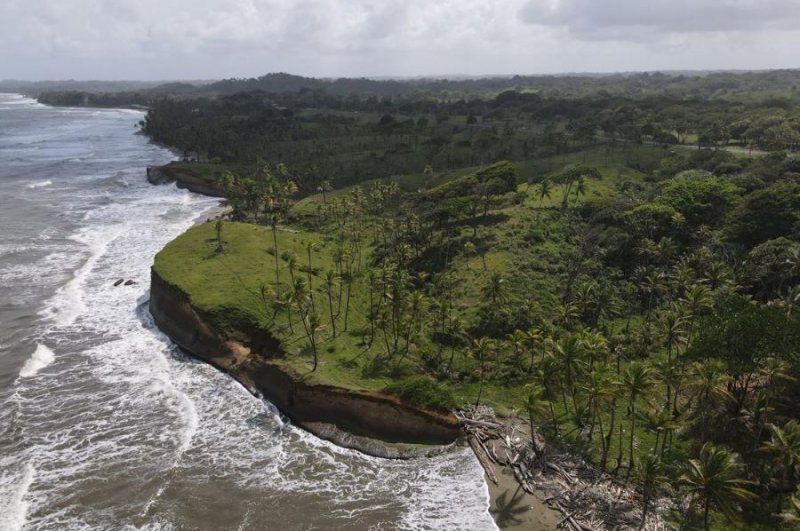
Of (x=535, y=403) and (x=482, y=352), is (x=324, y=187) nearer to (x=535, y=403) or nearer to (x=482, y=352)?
(x=482, y=352)

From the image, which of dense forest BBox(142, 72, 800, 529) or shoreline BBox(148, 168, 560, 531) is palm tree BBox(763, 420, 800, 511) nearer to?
dense forest BBox(142, 72, 800, 529)

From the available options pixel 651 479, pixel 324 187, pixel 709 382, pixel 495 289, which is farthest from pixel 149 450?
pixel 324 187

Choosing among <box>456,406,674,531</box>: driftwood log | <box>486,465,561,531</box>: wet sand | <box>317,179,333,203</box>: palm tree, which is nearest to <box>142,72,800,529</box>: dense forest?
<box>456,406,674,531</box>: driftwood log

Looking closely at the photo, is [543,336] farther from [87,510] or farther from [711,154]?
[711,154]

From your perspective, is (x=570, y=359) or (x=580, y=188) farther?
(x=580, y=188)

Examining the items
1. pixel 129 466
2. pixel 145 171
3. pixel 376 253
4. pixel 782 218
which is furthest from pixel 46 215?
pixel 782 218

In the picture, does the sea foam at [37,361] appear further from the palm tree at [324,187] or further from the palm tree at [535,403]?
the palm tree at [324,187]

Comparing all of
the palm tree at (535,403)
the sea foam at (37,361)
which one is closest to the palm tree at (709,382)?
the palm tree at (535,403)
